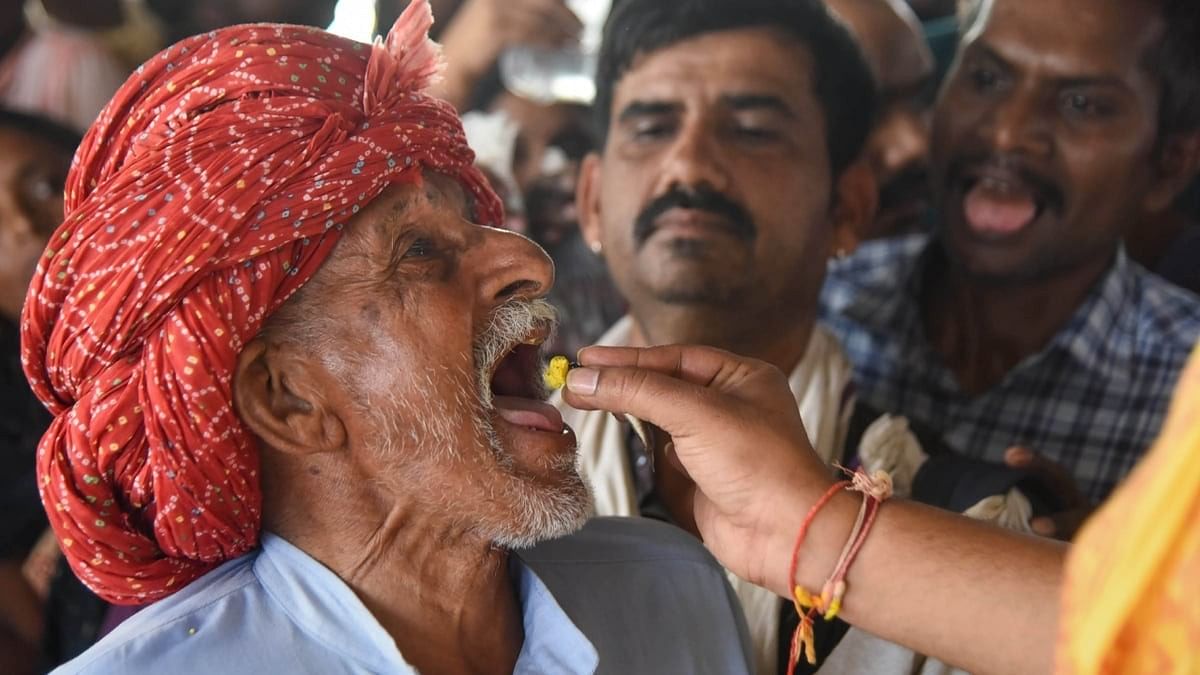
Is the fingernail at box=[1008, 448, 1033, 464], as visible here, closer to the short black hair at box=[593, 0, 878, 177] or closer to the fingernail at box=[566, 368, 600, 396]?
the short black hair at box=[593, 0, 878, 177]

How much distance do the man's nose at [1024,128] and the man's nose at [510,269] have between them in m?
1.35

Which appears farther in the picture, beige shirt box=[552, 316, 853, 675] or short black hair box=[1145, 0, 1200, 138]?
short black hair box=[1145, 0, 1200, 138]

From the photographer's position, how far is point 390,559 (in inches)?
58.8

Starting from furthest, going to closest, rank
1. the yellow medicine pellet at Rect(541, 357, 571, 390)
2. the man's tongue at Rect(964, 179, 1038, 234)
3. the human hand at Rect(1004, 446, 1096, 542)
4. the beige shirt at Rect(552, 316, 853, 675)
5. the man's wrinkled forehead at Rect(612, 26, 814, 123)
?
the man's tongue at Rect(964, 179, 1038, 234) → the man's wrinkled forehead at Rect(612, 26, 814, 123) → the beige shirt at Rect(552, 316, 853, 675) → the human hand at Rect(1004, 446, 1096, 542) → the yellow medicine pellet at Rect(541, 357, 571, 390)

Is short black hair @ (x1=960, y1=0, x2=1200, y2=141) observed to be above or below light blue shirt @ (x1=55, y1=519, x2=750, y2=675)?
above

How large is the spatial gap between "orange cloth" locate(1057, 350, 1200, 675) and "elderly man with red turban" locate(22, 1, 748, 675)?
0.92m

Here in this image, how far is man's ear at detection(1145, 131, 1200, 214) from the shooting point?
248 cm

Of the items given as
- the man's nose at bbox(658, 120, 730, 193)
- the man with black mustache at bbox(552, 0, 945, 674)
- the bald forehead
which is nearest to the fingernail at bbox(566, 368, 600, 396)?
the man with black mustache at bbox(552, 0, 945, 674)

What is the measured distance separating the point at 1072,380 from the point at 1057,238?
33cm

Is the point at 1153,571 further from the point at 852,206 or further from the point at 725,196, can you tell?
the point at 852,206

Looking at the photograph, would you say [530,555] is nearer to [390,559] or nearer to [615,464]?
[390,559]

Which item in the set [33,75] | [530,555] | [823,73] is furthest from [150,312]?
[33,75]

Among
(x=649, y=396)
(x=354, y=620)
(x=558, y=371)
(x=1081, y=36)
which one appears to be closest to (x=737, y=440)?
(x=649, y=396)

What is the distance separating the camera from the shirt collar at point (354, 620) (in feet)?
4.50
